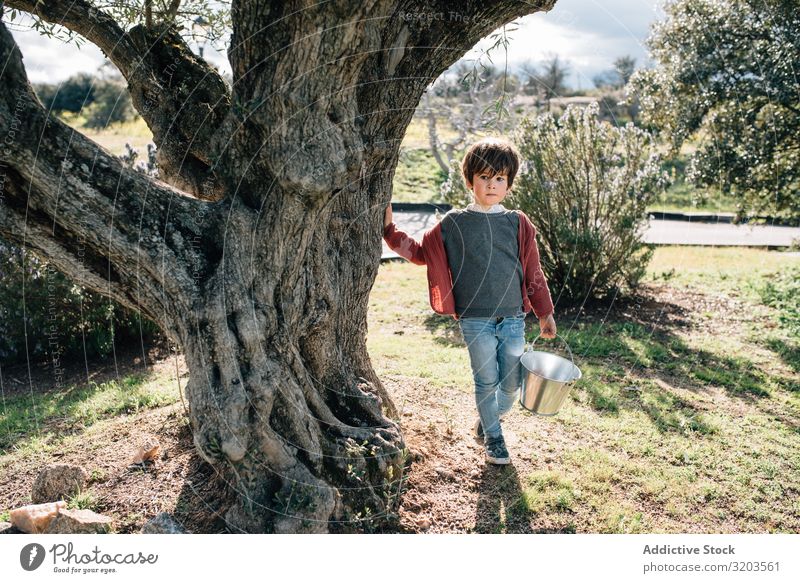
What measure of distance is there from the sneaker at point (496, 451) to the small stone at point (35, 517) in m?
2.30

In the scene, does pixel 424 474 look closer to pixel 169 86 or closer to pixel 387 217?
pixel 387 217

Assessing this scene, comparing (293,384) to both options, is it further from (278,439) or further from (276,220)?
(276,220)

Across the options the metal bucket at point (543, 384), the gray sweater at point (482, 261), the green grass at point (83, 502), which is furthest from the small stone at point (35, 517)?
the metal bucket at point (543, 384)

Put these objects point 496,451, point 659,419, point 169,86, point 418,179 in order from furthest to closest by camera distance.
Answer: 1. point 418,179
2. point 659,419
3. point 496,451
4. point 169,86

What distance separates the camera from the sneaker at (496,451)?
3.71m

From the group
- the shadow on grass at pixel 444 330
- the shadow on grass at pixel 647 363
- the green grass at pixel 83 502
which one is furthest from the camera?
the shadow on grass at pixel 444 330

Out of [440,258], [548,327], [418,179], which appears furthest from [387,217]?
[418,179]

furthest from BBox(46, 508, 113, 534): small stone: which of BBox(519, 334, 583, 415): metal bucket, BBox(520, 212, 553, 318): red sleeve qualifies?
BBox(520, 212, 553, 318): red sleeve

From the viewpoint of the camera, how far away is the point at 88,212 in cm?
271

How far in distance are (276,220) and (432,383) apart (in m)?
2.46

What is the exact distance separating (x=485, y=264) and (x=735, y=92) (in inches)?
202

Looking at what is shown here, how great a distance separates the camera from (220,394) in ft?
8.91

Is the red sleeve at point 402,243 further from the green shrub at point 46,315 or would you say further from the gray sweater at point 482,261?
the green shrub at point 46,315
